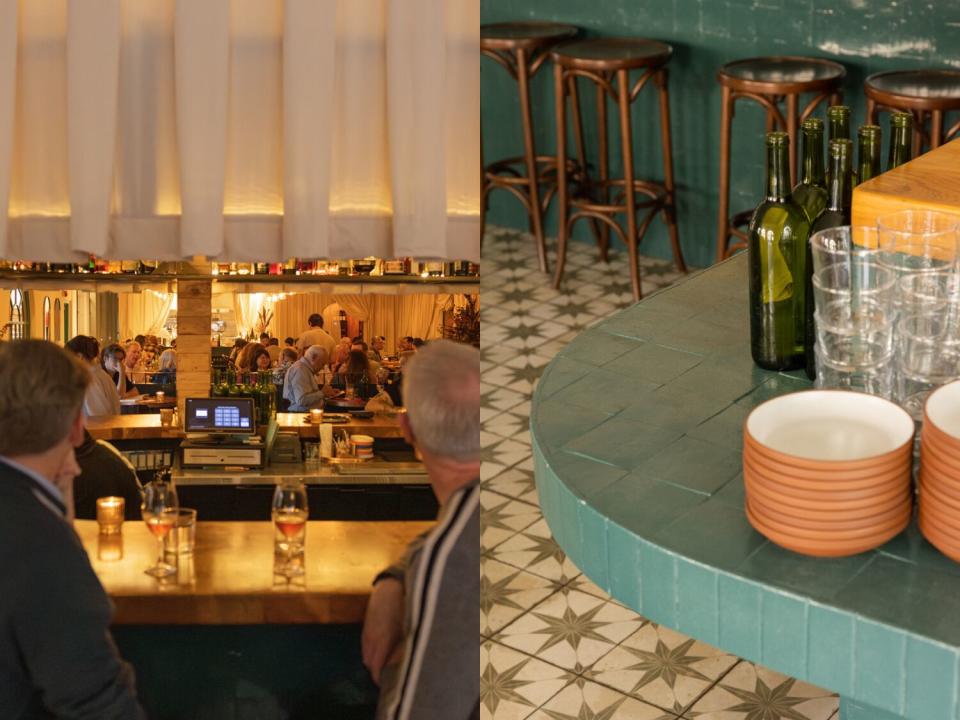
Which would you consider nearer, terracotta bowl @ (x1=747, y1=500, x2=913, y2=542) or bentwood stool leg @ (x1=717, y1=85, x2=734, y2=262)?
terracotta bowl @ (x1=747, y1=500, x2=913, y2=542)

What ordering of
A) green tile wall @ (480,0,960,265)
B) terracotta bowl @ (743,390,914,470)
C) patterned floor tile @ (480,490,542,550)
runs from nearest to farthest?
terracotta bowl @ (743,390,914,470) < patterned floor tile @ (480,490,542,550) < green tile wall @ (480,0,960,265)

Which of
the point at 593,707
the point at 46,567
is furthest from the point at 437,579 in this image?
the point at 593,707

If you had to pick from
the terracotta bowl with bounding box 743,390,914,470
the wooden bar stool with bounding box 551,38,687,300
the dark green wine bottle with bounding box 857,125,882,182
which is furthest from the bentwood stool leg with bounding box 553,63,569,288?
the terracotta bowl with bounding box 743,390,914,470

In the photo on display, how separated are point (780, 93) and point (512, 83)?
5.81 ft

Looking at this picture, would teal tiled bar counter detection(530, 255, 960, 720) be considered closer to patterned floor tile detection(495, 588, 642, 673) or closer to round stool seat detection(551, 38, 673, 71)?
patterned floor tile detection(495, 588, 642, 673)

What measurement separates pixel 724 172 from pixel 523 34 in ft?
3.44

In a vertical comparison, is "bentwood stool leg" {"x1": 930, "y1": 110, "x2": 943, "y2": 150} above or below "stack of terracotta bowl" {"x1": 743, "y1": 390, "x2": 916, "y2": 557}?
above

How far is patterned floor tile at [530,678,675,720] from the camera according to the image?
281 centimetres

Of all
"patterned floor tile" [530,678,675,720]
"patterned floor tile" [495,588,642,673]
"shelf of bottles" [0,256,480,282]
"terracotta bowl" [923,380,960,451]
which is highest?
"shelf of bottles" [0,256,480,282]

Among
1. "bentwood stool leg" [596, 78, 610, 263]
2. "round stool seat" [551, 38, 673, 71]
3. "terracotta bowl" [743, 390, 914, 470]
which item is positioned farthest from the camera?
"bentwood stool leg" [596, 78, 610, 263]

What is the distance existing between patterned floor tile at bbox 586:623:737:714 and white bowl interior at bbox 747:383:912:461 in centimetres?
147

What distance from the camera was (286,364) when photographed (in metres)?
1.25

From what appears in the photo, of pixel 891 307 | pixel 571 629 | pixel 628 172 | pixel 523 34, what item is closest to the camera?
pixel 891 307

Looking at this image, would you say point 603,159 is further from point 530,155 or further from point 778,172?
point 778,172
